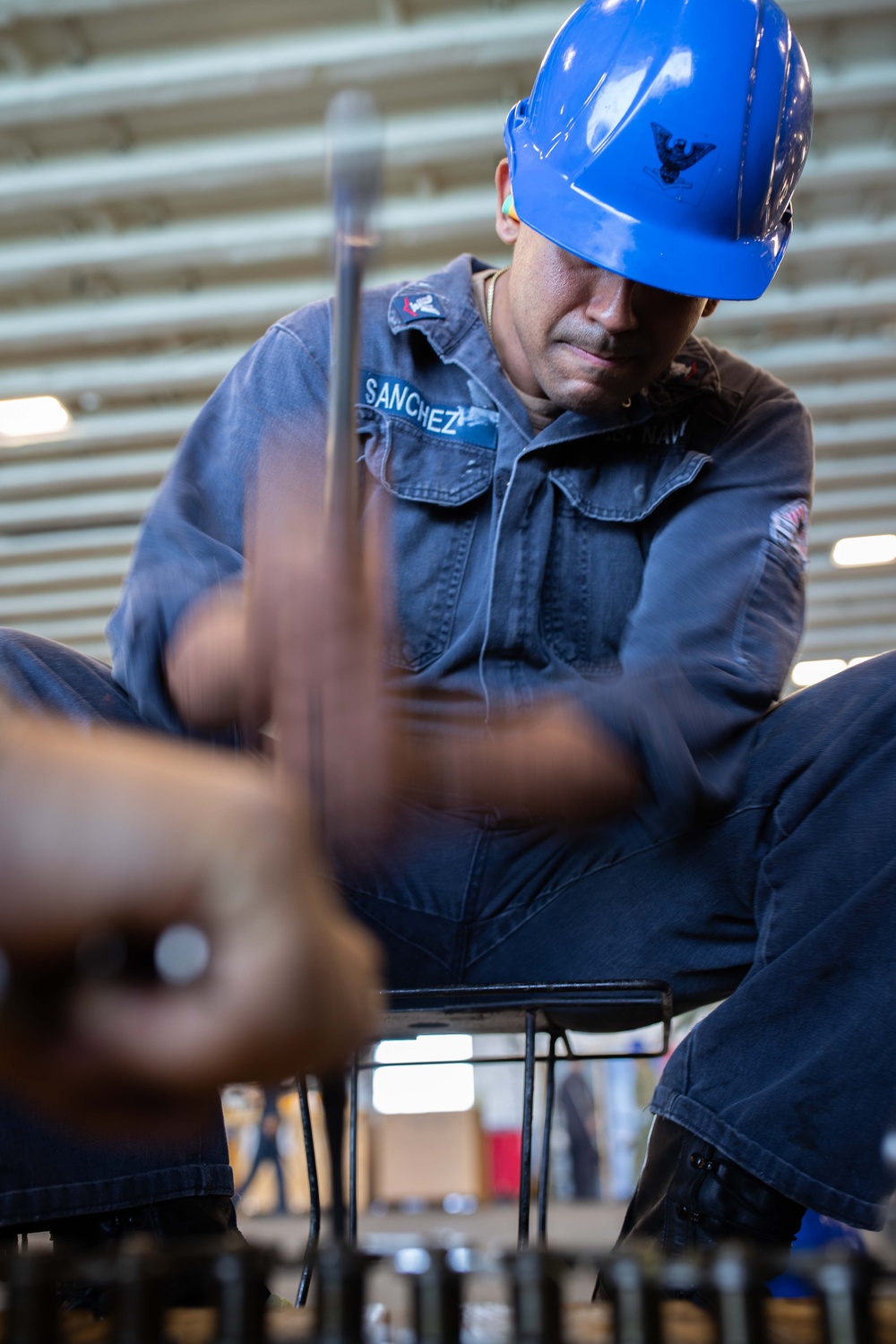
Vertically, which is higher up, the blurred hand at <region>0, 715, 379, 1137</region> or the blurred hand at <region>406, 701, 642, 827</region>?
the blurred hand at <region>406, 701, 642, 827</region>

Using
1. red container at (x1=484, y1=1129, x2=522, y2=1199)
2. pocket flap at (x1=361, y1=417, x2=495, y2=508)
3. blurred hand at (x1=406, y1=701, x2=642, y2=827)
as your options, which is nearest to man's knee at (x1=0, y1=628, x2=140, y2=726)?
blurred hand at (x1=406, y1=701, x2=642, y2=827)

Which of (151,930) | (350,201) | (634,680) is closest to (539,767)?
(634,680)

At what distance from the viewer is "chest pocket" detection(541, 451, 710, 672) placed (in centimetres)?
127

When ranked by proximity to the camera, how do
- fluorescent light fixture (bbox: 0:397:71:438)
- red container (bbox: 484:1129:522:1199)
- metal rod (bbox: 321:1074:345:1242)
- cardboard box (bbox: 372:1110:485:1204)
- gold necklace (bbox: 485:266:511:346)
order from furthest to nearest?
red container (bbox: 484:1129:522:1199)
cardboard box (bbox: 372:1110:485:1204)
fluorescent light fixture (bbox: 0:397:71:438)
gold necklace (bbox: 485:266:511:346)
metal rod (bbox: 321:1074:345:1242)

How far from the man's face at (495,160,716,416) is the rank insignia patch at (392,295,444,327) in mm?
112

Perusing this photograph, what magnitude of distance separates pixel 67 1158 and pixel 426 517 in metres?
0.69

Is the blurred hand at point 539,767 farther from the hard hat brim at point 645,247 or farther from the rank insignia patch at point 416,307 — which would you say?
the rank insignia patch at point 416,307

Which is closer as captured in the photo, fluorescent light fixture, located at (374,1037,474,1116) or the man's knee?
the man's knee

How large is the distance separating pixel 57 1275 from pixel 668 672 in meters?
0.73

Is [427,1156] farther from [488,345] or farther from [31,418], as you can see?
[488,345]

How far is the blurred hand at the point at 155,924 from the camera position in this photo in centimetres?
35

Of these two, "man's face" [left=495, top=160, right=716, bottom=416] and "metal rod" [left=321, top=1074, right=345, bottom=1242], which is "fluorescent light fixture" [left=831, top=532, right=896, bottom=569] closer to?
"man's face" [left=495, top=160, right=716, bottom=416]

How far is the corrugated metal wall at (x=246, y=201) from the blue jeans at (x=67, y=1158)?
260 cm

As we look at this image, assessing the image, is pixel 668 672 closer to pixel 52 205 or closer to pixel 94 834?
pixel 94 834
